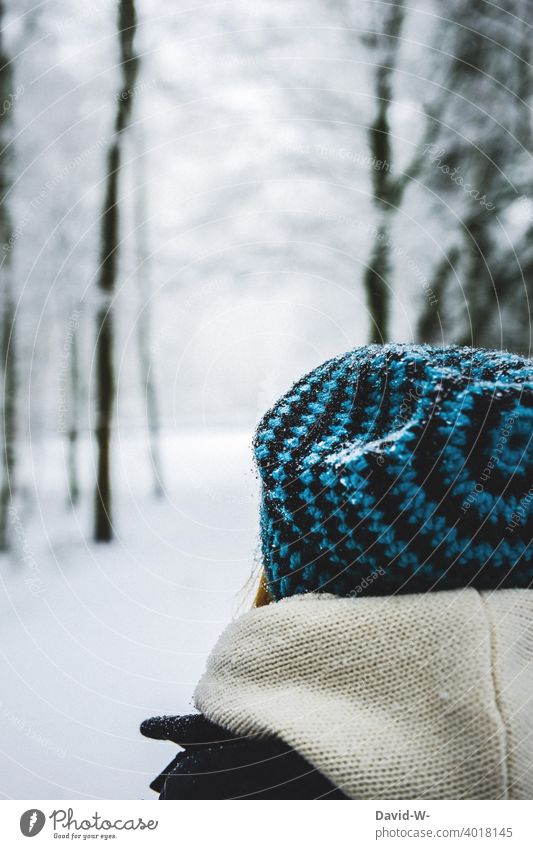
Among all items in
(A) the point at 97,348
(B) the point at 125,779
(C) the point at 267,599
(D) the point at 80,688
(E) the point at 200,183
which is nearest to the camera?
(C) the point at 267,599

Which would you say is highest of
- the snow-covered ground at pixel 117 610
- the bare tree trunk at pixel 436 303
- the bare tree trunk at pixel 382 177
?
the bare tree trunk at pixel 382 177

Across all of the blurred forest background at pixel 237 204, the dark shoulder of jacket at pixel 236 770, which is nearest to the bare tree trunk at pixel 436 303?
the blurred forest background at pixel 237 204

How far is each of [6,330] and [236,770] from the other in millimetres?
2466

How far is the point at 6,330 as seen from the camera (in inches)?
101

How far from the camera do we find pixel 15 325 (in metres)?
2.56

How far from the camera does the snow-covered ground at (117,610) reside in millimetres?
1471

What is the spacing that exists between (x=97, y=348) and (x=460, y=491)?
2.69 metres

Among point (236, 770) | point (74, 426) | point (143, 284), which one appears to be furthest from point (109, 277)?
point (236, 770)

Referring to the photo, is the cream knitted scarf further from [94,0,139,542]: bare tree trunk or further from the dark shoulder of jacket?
[94,0,139,542]: bare tree trunk

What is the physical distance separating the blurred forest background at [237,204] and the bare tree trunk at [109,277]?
0.05ft

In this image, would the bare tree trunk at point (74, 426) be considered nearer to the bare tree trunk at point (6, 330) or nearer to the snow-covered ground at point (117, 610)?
the snow-covered ground at point (117, 610)

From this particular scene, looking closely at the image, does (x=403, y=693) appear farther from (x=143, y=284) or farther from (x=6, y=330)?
(x=6, y=330)
